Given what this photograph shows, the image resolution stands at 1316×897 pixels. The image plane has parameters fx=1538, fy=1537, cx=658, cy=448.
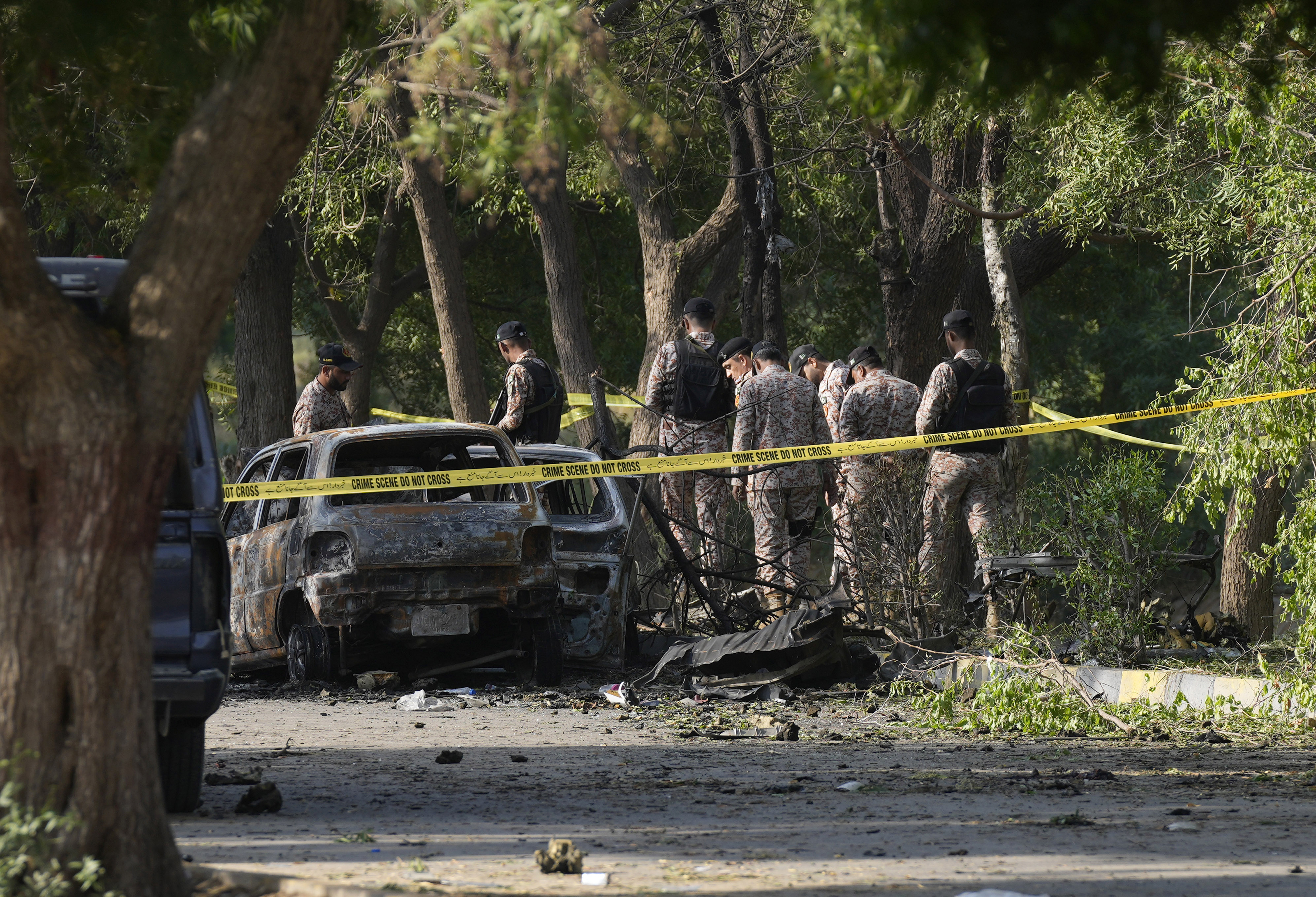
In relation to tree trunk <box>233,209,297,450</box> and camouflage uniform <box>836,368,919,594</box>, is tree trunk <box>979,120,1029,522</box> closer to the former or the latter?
camouflage uniform <box>836,368,919,594</box>

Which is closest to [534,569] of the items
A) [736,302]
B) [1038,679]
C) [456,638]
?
[456,638]

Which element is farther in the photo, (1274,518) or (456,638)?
(1274,518)

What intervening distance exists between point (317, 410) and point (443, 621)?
4278mm

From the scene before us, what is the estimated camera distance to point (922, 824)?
5688mm

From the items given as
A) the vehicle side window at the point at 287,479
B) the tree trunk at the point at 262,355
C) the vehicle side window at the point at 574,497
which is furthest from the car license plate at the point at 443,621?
the tree trunk at the point at 262,355

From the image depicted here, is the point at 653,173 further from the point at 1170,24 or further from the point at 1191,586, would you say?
the point at 1170,24

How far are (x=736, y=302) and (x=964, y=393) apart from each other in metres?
14.7

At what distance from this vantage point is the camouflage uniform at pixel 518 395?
1259 cm

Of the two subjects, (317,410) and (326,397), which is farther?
(326,397)

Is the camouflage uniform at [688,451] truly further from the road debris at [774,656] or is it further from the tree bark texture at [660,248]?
the tree bark texture at [660,248]

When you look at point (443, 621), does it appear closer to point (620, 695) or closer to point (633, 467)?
point (620, 695)

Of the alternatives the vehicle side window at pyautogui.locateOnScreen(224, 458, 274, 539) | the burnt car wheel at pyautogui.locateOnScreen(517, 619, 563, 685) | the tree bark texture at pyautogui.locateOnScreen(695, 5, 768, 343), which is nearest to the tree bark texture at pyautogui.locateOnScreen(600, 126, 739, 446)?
the tree bark texture at pyautogui.locateOnScreen(695, 5, 768, 343)

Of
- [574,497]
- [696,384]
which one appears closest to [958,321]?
[696,384]

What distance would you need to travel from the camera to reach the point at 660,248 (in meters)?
16.5
